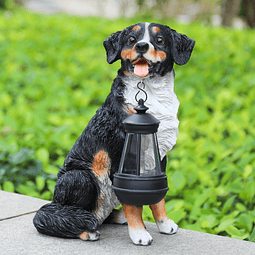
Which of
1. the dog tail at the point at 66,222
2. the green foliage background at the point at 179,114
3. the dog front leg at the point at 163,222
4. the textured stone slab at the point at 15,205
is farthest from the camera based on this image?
the green foliage background at the point at 179,114

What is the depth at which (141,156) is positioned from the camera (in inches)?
98.3

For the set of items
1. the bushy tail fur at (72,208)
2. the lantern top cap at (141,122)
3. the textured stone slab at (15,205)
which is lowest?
the textured stone slab at (15,205)

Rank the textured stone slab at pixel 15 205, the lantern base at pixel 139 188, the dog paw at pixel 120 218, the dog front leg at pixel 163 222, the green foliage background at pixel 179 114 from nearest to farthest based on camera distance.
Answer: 1. the lantern base at pixel 139 188
2. the dog front leg at pixel 163 222
3. the dog paw at pixel 120 218
4. the textured stone slab at pixel 15 205
5. the green foliage background at pixel 179 114

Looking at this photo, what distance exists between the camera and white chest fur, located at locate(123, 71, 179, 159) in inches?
99.6

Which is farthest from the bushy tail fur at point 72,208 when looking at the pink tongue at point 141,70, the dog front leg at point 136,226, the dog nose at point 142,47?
the dog nose at point 142,47

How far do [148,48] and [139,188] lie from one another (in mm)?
856

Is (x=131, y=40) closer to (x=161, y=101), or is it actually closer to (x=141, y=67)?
(x=141, y=67)

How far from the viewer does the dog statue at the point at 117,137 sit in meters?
2.46

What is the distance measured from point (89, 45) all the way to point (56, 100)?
3987mm

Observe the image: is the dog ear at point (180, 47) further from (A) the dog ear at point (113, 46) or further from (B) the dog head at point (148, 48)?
Result: (A) the dog ear at point (113, 46)

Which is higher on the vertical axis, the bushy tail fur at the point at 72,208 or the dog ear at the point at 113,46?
the dog ear at the point at 113,46

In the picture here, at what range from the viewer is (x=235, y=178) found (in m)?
4.18

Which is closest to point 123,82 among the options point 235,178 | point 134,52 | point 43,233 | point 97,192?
point 134,52

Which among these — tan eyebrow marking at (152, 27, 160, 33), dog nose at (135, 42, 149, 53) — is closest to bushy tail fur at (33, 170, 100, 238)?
dog nose at (135, 42, 149, 53)
